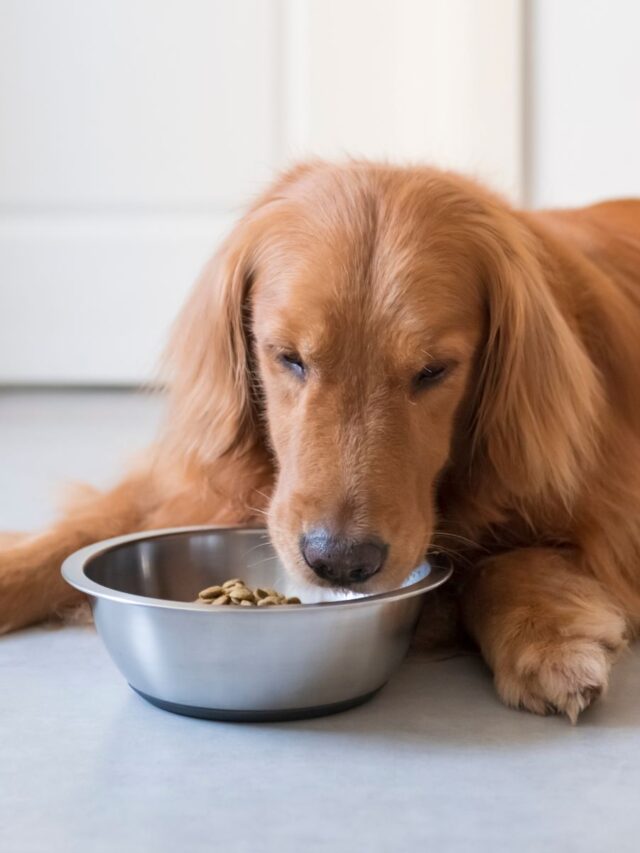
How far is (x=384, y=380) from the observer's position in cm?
161

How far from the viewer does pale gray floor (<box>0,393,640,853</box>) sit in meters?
1.19

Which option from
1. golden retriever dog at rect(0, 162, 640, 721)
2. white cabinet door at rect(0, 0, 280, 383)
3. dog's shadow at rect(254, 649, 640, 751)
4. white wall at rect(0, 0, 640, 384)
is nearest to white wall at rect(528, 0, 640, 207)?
white wall at rect(0, 0, 640, 384)

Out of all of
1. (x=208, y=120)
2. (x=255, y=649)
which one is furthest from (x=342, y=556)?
(x=208, y=120)

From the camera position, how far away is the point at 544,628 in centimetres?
159

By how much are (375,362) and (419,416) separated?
0.11m

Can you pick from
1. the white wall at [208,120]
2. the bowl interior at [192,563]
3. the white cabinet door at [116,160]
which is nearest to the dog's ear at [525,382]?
the bowl interior at [192,563]

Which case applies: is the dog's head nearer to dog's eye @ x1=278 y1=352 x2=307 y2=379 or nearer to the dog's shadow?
dog's eye @ x1=278 y1=352 x2=307 y2=379

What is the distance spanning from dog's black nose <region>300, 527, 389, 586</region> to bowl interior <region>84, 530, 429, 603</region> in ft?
0.87

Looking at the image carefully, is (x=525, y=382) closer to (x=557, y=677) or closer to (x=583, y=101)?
(x=557, y=677)

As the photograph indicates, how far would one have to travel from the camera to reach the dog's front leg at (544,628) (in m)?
1.51

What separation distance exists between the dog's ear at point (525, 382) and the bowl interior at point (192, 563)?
383mm

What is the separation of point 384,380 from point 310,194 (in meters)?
0.38

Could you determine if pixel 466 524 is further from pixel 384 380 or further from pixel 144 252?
pixel 144 252

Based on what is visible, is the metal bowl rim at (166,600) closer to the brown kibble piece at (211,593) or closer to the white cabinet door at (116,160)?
the brown kibble piece at (211,593)
